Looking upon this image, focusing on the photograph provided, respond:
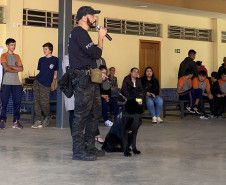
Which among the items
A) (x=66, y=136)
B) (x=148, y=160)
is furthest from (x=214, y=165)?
(x=66, y=136)

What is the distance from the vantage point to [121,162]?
17.3 ft

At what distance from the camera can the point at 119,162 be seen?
17.3ft

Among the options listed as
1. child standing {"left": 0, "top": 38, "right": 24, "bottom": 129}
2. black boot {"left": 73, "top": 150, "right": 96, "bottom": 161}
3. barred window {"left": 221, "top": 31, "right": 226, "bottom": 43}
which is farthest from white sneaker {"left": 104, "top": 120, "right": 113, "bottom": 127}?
barred window {"left": 221, "top": 31, "right": 226, "bottom": 43}

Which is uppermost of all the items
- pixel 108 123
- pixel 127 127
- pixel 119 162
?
pixel 127 127

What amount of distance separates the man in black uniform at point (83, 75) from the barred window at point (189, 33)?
998cm

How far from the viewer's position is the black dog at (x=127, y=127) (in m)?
5.64

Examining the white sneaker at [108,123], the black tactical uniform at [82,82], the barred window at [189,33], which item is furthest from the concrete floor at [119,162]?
the barred window at [189,33]

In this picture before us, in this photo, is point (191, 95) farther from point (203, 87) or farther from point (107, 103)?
point (107, 103)

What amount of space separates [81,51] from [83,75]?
0.84 feet

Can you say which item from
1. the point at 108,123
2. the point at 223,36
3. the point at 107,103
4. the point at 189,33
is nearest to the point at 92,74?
the point at 108,123

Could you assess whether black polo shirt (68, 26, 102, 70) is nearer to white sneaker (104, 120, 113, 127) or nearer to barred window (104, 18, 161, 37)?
white sneaker (104, 120, 113, 127)

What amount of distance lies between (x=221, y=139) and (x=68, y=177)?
356 cm

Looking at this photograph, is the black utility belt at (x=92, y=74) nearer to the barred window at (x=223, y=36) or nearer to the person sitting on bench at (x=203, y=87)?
the person sitting on bench at (x=203, y=87)

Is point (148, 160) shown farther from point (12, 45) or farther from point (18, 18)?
point (18, 18)
